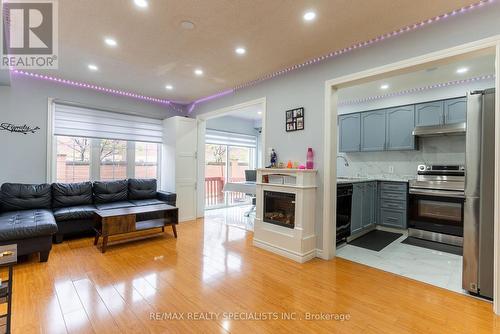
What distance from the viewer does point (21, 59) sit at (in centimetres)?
328

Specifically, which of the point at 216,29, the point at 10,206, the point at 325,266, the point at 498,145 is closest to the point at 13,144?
the point at 10,206

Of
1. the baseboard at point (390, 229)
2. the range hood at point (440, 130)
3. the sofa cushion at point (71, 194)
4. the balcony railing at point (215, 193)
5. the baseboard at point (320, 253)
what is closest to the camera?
the baseboard at point (320, 253)

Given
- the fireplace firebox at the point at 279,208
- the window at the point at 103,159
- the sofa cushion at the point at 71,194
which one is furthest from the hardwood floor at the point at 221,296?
the window at the point at 103,159

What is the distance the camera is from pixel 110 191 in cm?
454

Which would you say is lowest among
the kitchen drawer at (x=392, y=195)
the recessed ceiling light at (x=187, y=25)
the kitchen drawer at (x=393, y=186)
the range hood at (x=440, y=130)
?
the kitchen drawer at (x=392, y=195)

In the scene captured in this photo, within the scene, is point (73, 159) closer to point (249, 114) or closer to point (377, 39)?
point (249, 114)

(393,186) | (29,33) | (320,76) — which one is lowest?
(393,186)

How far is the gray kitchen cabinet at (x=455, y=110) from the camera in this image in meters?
3.89

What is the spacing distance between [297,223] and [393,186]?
7.88ft

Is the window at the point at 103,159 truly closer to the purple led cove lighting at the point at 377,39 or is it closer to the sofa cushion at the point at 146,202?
the sofa cushion at the point at 146,202

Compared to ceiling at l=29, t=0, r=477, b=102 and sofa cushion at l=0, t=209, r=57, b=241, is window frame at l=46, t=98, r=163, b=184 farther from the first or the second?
sofa cushion at l=0, t=209, r=57, b=241

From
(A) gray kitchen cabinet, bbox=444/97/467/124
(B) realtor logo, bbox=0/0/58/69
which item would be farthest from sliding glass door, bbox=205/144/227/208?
(A) gray kitchen cabinet, bbox=444/97/467/124

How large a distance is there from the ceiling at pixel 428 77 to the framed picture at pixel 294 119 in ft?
4.34

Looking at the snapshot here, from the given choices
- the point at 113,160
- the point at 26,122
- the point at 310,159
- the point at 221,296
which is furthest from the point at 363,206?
the point at 26,122
